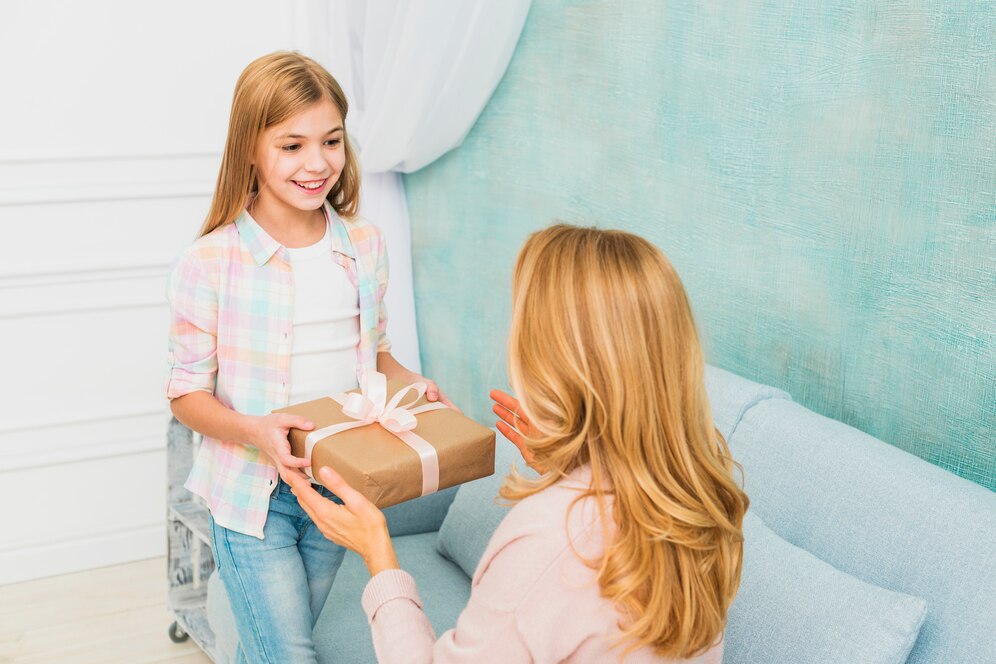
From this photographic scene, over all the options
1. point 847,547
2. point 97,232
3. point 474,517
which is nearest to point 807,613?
point 847,547

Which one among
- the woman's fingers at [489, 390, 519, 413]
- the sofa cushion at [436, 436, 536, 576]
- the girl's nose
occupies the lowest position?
the sofa cushion at [436, 436, 536, 576]

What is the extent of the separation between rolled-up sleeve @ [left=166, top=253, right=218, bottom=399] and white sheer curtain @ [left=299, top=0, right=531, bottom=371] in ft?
3.28

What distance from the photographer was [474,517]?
2000mm

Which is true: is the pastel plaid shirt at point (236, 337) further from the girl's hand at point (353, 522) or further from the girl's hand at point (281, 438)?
the girl's hand at point (353, 522)

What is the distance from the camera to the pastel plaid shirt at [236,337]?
5.12ft

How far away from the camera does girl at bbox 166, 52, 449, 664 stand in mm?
1556

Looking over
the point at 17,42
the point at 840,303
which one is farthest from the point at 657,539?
the point at 17,42

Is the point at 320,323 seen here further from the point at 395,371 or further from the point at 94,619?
the point at 94,619

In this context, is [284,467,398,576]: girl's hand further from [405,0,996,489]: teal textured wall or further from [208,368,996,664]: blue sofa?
[208,368,996,664]: blue sofa

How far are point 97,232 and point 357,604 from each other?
146cm

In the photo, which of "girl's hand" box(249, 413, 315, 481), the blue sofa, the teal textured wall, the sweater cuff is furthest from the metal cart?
the blue sofa

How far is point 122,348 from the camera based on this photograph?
9.36 feet

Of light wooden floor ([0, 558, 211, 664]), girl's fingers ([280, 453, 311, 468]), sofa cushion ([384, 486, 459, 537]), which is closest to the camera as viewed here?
girl's fingers ([280, 453, 311, 468])

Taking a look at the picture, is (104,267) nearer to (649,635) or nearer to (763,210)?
(763,210)
